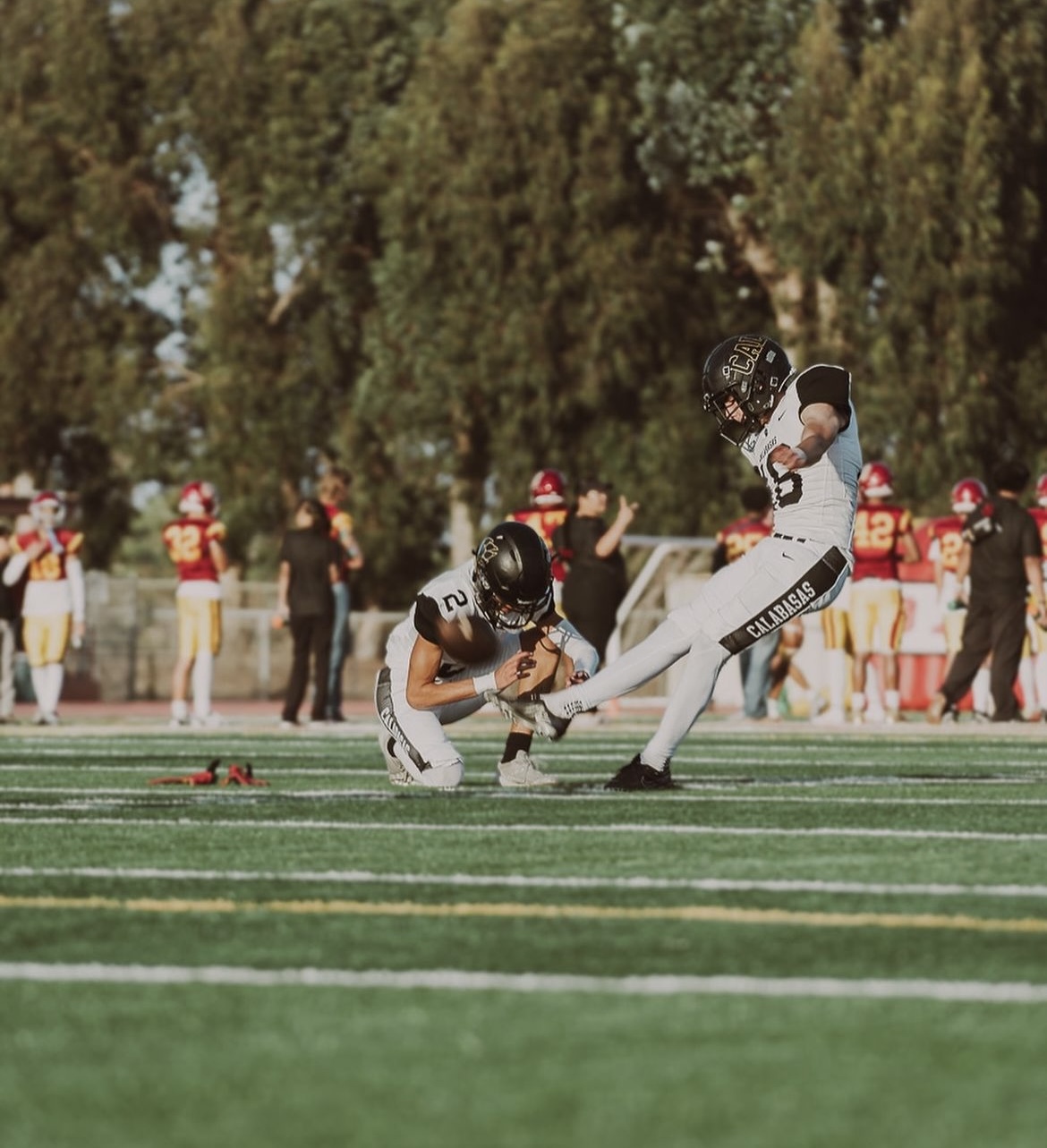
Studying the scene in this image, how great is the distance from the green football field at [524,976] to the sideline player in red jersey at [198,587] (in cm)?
1003

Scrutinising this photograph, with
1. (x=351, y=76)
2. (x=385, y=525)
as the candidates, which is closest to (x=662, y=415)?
(x=385, y=525)

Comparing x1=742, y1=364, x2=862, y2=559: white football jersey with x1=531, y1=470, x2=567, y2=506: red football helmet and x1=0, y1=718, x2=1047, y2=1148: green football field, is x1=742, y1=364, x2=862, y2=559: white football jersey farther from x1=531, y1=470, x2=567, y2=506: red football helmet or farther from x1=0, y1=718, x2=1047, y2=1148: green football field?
x1=531, y1=470, x2=567, y2=506: red football helmet

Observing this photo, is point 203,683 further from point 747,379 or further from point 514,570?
point 747,379

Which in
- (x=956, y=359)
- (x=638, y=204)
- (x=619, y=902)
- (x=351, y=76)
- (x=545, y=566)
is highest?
(x=351, y=76)

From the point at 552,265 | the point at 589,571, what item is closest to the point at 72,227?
the point at 552,265

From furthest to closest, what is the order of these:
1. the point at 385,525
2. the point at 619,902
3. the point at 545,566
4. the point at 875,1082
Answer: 1. the point at 385,525
2. the point at 545,566
3. the point at 619,902
4. the point at 875,1082

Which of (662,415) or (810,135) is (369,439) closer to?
(662,415)

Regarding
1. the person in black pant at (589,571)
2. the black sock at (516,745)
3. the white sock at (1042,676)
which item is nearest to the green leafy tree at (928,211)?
the white sock at (1042,676)

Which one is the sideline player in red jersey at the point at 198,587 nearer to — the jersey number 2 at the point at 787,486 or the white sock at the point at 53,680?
the white sock at the point at 53,680

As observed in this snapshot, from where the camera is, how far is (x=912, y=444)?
3456 cm

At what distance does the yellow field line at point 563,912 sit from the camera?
18.4 feet

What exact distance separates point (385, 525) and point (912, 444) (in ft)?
33.3

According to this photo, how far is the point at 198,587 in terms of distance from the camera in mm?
19609

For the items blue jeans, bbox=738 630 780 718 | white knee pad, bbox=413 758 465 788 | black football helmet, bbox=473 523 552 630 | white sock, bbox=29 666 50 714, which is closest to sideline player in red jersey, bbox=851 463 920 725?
blue jeans, bbox=738 630 780 718
